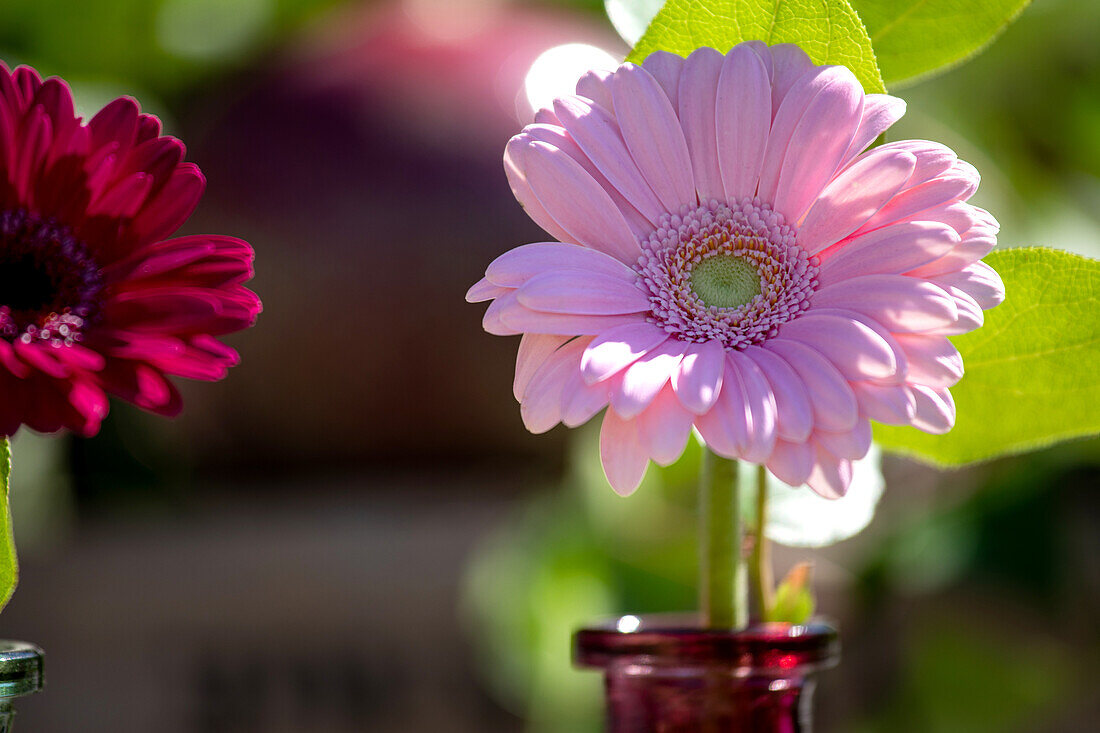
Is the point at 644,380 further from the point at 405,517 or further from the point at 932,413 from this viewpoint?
the point at 405,517

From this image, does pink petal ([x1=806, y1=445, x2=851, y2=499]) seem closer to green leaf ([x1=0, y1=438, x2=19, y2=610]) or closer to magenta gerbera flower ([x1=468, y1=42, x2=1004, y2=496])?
magenta gerbera flower ([x1=468, y1=42, x2=1004, y2=496])

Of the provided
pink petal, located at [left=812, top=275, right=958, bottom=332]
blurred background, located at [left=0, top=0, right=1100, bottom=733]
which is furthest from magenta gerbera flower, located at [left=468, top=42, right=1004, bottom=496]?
blurred background, located at [left=0, top=0, right=1100, bottom=733]

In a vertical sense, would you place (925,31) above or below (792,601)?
above

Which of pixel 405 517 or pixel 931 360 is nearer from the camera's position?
pixel 931 360

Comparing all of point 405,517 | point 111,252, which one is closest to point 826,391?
point 111,252

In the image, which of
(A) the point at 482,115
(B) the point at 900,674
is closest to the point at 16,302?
(A) the point at 482,115

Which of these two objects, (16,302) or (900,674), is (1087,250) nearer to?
(900,674)
